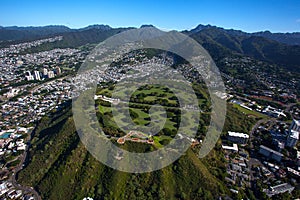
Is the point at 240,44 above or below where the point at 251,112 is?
above

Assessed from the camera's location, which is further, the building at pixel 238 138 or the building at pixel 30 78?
the building at pixel 30 78

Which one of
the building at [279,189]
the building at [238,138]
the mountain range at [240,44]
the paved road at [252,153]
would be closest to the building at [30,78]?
the building at [238,138]

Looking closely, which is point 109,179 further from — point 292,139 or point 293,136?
point 293,136

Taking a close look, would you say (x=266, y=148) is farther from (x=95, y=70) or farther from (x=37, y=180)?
(x=95, y=70)

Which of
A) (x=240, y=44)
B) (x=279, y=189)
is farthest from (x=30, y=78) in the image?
(x=240, y=44)

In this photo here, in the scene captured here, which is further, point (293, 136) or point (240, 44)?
point (240, 44)

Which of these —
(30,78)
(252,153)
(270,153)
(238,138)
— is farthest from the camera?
(30,78)

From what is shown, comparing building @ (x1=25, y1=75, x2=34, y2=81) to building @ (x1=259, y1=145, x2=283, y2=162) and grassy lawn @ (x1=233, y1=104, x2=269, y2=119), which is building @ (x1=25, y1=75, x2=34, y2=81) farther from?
building @ (x1=259, y1=145, x2=283, y2=162)

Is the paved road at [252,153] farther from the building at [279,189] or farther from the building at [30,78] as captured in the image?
the building at [30,78]

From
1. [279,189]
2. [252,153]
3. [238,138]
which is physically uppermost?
[238,138]
